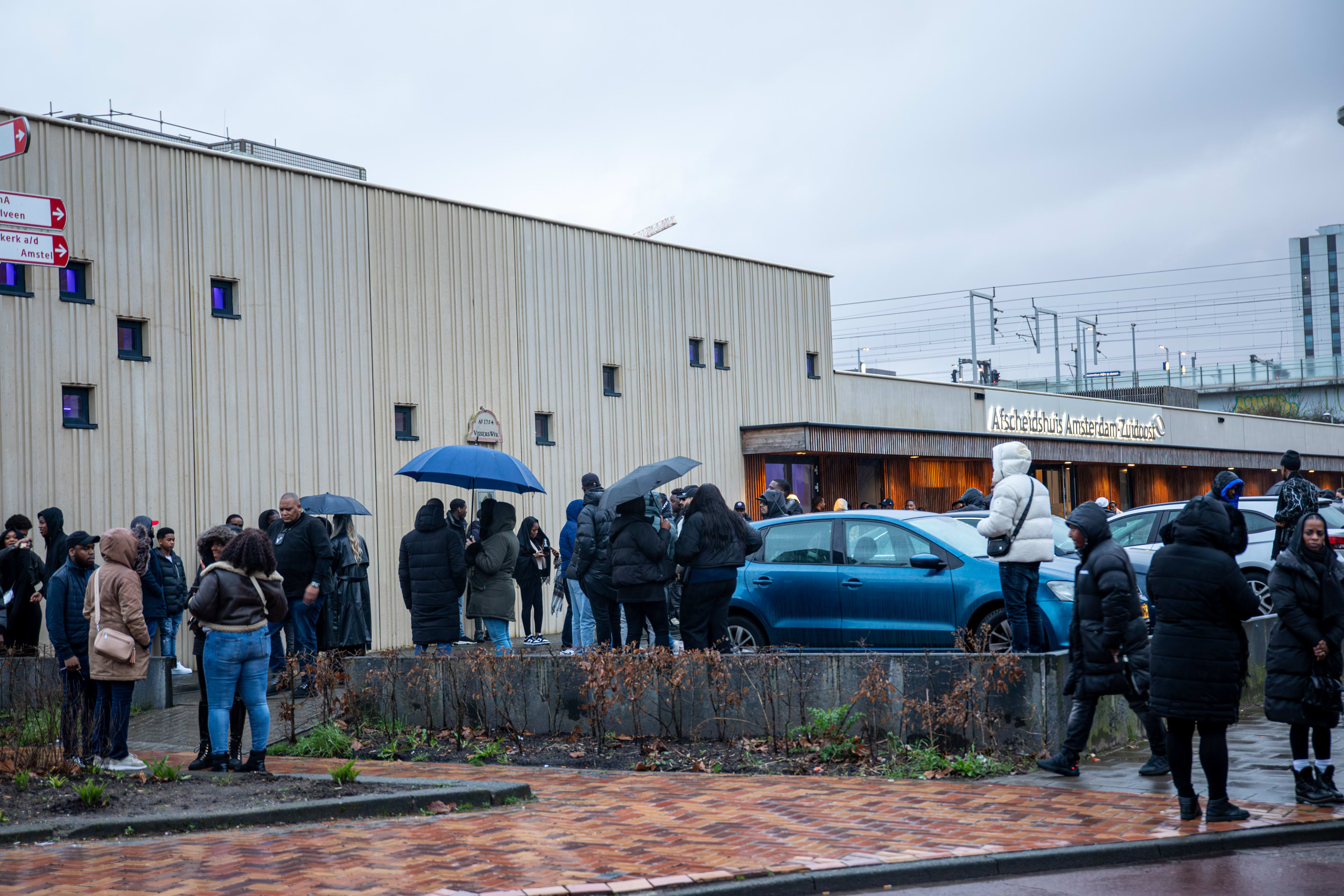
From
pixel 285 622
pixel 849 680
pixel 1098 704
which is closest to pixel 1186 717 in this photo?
pixel 1098 704

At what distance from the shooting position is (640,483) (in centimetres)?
1131

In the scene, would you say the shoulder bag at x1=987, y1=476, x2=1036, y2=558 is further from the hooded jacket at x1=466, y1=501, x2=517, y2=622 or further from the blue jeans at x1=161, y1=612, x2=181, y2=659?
the blue jeans at x1=161, y1=612, x2=181, y2=659

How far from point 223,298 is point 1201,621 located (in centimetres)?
1367

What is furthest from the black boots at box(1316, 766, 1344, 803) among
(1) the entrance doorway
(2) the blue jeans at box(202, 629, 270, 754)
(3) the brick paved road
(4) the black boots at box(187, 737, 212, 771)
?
(1) the entrance doorway

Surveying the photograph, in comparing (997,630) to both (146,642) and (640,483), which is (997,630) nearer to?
(640,483)

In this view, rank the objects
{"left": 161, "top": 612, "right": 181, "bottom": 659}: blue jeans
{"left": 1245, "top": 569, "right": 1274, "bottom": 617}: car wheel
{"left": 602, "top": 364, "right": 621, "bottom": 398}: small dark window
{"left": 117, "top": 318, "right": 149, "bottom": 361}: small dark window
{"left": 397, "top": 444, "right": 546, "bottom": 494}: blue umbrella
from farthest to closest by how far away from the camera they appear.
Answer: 1. {"left": 602, "top": 364, "right": 621, "bottom": 398}: small dark window
2. {"left": 117, "top": 318, "right": 149, "bottom": 361}: small dark window
3. {"left": 1245, "top": 569, "right": 1274, "bottom": 617}: car wheel
4. {"left": 397, "top": 444, "right": 546, "bottom": 494}: blue umbrella
5. {"left": 161, "top": 612, "right": 181, "bottom": 659}: blue jeans

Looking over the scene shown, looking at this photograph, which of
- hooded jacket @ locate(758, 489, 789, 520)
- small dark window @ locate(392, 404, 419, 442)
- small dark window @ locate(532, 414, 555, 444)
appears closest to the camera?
hooded jacket @ locate(758, 489, 789, 520)

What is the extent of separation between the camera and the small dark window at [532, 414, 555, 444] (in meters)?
20.9

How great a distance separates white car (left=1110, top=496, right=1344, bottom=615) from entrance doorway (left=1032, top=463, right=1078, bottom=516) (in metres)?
16.3

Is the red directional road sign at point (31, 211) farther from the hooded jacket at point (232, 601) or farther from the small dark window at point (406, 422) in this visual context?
the small dark window at point (406, 422)

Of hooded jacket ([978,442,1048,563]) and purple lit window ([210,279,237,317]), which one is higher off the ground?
purple lit window ([210,279,237,317])

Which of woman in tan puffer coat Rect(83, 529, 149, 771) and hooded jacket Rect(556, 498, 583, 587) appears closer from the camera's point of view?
woman in tan puffer coat Rect(83, 529, 149, 771)

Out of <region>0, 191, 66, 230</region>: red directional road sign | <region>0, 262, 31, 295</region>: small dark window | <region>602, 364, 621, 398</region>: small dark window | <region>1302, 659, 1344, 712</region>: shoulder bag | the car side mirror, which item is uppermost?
<region>0, 262, 31, 295</region>: small dark window

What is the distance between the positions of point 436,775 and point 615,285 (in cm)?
1417
